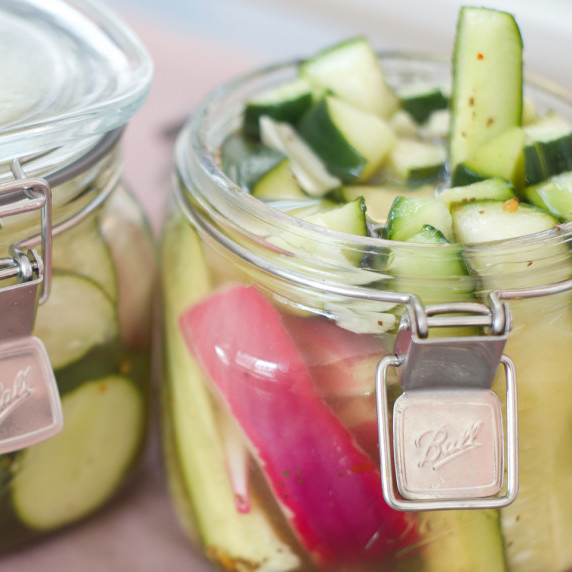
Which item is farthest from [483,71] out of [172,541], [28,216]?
[172,541]

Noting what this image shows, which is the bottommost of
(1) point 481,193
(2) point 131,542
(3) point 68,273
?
(2) point 131,542

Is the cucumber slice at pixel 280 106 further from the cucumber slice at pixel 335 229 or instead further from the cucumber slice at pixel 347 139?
the cucumber slice at pixel 335 229

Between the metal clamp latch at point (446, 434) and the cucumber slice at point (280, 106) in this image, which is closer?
the metal clamp latch at point (446, 434)

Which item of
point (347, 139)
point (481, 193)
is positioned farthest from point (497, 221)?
point (347, 139)

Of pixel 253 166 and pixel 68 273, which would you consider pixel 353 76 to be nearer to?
pixel 253 166

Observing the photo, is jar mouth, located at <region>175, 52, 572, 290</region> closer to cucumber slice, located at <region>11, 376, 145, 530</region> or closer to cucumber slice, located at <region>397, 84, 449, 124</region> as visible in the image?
cucumber slice, located at <region>397, 84, 449, 124</region>

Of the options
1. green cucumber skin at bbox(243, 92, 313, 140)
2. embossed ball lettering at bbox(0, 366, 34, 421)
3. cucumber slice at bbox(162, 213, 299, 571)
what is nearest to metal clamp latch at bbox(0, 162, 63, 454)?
embossed ball lettering at bbox(0, 366, 34, 421)

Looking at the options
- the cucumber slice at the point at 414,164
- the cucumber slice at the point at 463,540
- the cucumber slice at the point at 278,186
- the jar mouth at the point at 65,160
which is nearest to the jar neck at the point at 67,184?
the jar mouth at the point at 65,160
